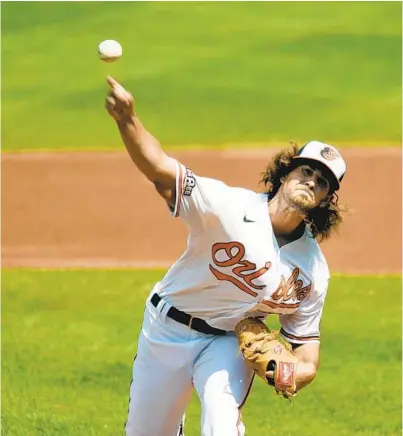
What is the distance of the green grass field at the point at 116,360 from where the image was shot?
6988 mm

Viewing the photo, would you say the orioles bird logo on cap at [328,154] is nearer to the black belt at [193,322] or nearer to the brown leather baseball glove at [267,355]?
the brown leather baseball glove at [267,355]

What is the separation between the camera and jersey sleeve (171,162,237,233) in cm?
488

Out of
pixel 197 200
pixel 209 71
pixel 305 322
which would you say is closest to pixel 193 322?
pixel 305 322

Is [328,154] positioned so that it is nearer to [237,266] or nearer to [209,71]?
[237,266]

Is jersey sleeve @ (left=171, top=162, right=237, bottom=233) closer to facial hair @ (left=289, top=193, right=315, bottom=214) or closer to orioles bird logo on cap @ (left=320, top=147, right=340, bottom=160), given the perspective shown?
facial hair @ (left=289, top=193, right=315, bottom=214)

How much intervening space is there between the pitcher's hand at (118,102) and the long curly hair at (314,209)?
0.97 meters

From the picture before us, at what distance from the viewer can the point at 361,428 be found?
6934 mm

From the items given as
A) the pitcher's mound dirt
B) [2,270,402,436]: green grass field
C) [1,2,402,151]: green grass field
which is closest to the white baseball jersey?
[2,270,402,436]: green grass field

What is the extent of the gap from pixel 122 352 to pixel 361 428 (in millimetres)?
2226

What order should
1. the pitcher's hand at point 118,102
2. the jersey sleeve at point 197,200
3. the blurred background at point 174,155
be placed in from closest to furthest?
the pitcher's hand at point 118,102
the jersey sleeve at point 197,200
the blurred background at point 174,155

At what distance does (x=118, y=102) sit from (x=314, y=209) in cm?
118

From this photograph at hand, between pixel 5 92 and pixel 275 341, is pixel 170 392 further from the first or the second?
pixel 5 92

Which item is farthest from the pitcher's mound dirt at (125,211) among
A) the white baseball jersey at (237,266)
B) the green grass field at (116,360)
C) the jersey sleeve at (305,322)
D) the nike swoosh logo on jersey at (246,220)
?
the nike swoosh logo on jersey at (246,220)

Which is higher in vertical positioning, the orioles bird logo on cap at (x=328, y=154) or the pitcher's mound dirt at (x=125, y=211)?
the orioles bird logo on cap at (x=328, y=154)
